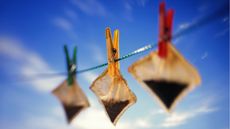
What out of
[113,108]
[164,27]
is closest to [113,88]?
[113,108]

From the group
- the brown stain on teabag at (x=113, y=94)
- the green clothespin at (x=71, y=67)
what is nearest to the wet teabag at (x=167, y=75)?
the green clothespin at (x=71, y=67)

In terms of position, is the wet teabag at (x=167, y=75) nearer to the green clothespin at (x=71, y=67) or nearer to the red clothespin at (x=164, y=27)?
the red clothespin at (x=164, y=27)

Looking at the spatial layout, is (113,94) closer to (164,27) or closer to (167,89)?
(167,89)

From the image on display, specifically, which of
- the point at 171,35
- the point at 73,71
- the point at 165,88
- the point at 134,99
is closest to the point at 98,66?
the point at 73,71

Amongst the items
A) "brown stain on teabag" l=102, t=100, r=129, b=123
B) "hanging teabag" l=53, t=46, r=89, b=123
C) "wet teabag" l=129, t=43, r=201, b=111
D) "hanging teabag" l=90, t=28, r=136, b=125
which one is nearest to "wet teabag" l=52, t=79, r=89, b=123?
"hanging teabag" l=53, t=46, r=89, b=123

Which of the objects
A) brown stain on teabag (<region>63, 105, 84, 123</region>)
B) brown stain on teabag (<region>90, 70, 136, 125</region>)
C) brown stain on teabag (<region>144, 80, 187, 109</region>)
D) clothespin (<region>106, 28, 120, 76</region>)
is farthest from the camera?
brown stain on teabag (<region>90, 70, 136, 125</region>)

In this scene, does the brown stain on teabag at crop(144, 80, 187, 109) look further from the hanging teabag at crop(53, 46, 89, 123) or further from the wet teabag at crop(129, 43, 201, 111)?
the hanging teabag at crop(53, 46, 89, 123)
